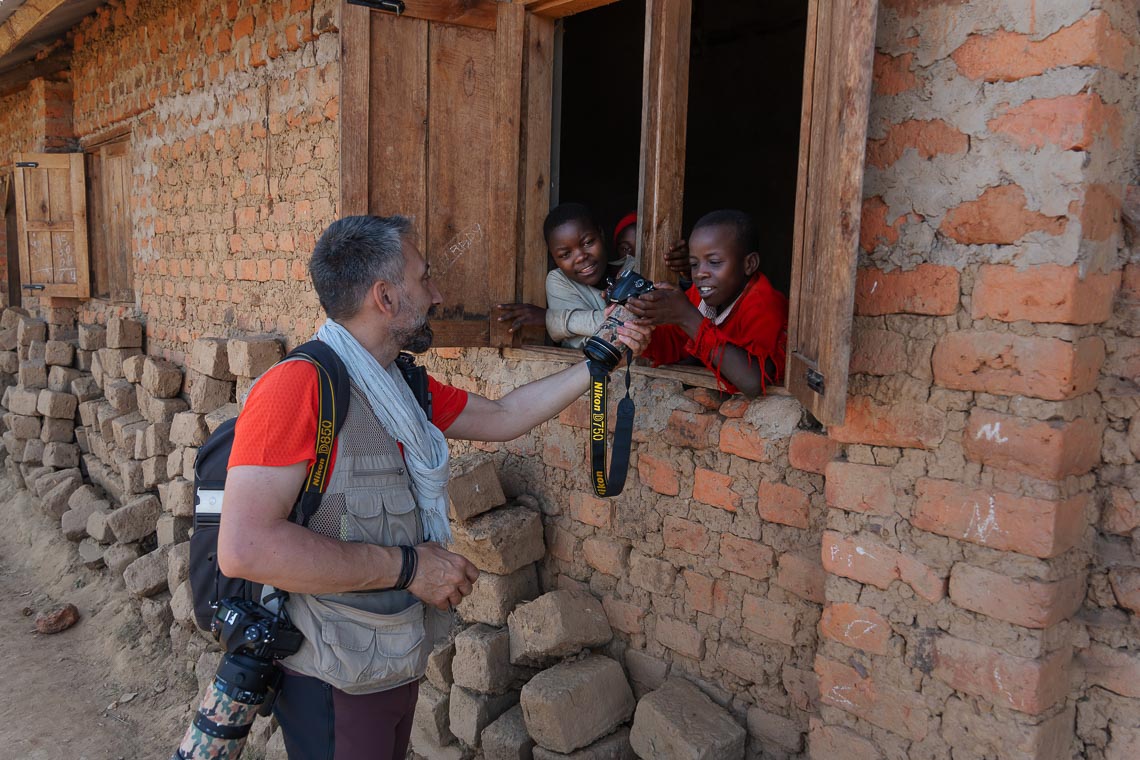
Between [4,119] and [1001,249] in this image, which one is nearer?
[1001,249]

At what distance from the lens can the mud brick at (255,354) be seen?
4895 millimetres

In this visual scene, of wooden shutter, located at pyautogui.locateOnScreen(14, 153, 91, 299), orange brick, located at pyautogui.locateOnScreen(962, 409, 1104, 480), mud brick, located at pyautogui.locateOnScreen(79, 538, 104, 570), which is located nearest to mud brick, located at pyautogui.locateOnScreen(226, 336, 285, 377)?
mud brick, located at pyautogui.locateOnScreen(79, 538, 104, 570)

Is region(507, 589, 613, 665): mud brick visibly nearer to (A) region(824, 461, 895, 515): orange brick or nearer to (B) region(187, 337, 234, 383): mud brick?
(A) region(824, 461, 895, 515): orange brick

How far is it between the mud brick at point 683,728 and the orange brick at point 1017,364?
1.38 m

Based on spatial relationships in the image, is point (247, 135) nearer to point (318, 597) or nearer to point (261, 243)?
point (261, 243)

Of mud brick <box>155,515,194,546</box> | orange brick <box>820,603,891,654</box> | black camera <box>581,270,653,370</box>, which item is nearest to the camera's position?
orange brick <box>820,603,891,654</box>

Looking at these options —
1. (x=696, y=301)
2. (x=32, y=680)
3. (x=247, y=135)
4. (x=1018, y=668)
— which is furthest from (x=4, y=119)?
(x=1018, y=668)

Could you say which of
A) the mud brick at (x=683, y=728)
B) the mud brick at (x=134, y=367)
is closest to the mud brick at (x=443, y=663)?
the mud brick at (x=683, y=728)

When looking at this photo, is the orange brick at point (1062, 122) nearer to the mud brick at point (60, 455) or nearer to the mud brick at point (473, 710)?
the mud brick at point (473, 710)

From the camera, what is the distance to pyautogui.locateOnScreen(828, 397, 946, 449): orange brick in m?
2.16

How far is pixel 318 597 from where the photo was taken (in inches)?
81.2

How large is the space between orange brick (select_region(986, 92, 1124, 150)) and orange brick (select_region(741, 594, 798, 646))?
156 centimetres

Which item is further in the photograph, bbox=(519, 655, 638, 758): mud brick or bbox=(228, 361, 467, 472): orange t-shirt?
bbox=(519, 655, 638, 758): mud brick

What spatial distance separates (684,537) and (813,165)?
1413 mm
